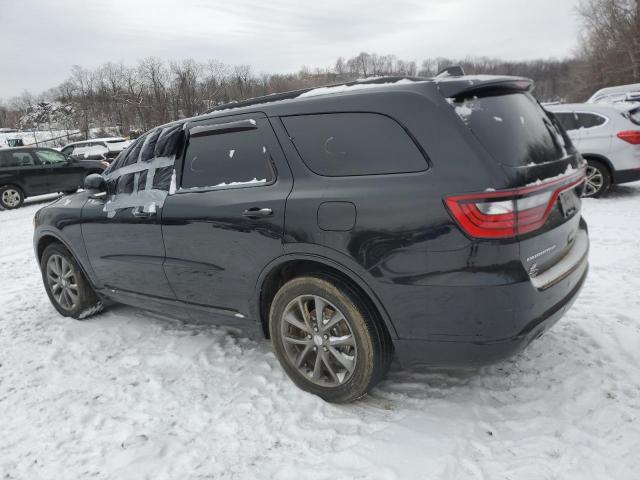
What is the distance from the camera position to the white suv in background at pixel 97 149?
19.8 m

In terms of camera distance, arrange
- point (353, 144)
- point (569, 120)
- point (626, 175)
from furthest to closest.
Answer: point (569, 120) → point (626, 175) → point (353, 144)

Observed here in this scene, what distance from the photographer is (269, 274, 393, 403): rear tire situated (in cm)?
255

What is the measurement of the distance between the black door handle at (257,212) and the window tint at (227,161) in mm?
183

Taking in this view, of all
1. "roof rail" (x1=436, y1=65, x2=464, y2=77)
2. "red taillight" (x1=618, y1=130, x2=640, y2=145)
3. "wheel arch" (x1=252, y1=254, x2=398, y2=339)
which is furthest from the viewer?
"red taillight" (x1=618, y1=130, x2=640, y2=145)

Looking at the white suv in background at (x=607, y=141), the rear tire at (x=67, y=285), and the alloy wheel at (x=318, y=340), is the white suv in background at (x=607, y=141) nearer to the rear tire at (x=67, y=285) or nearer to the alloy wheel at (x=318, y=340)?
the alloy wheel at (x=318, y=340)

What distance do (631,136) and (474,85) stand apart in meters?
6.82

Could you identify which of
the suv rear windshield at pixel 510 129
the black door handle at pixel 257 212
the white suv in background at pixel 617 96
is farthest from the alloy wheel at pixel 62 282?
the white suv in background at pixel 617 96

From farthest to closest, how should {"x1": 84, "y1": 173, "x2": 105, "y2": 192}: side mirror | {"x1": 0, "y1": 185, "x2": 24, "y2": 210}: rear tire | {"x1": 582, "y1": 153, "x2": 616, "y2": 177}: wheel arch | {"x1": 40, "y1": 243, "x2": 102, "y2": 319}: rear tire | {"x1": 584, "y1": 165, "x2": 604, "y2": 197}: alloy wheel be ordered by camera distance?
{"x1": 0, "y1": 185, "x2": 24, "y2": 210}: rear tire, {"x1": 584, "y1": 165, "x2": 604, "y2": 197}: alloy wheel, {"x1": 582, "y1": 153, "x2": 616, "y2": 177}: wheel arch, {"x1": 40, "y1": 243, "x2": 102, "y2": 319}: rear tire, {"x1": 84, "y1": 173, "x2": 105, "y2": 192}: side mirror

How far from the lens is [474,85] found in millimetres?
2389

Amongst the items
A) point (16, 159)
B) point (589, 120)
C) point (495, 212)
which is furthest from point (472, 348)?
point (16, 159)

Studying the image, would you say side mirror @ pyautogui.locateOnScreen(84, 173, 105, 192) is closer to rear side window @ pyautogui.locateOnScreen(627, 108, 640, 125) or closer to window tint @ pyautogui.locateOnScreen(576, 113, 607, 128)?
window tint @ pyautogui.locateOnScreen(576, 113, 607, 128)

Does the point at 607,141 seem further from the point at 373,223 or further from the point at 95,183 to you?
the point at 95,183

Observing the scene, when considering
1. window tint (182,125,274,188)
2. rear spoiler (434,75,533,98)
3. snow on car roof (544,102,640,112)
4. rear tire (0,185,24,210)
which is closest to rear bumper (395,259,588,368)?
rear spoiler (434,75,533,98)

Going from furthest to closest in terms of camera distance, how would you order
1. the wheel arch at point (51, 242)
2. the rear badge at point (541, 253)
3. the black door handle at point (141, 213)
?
the wheel arch at point (51, 242)
the black door handle at point (141, 213)
the rear badge at point (541, 253)
